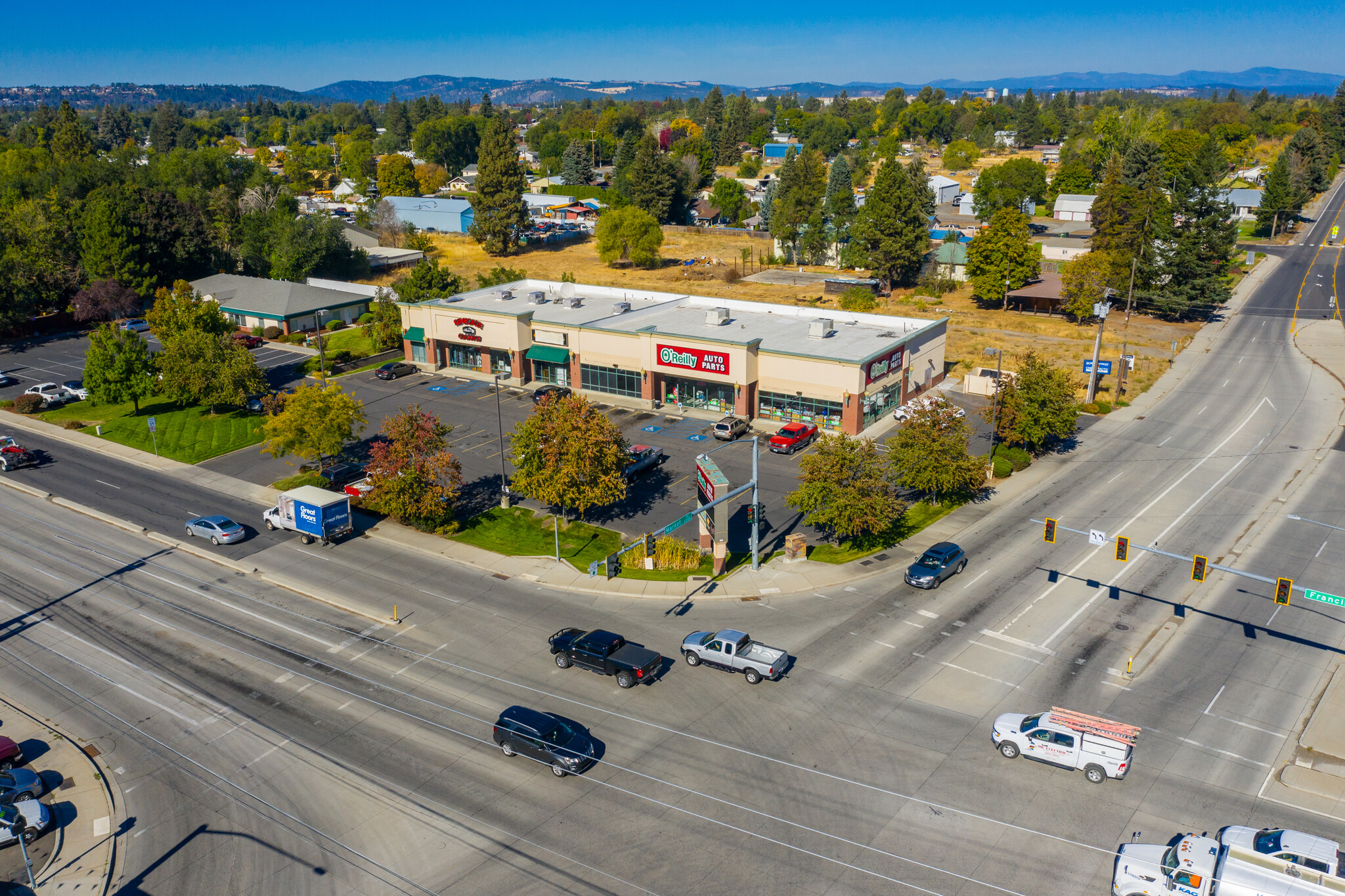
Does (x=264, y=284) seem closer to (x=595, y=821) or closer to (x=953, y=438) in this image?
(x=953, y=438)

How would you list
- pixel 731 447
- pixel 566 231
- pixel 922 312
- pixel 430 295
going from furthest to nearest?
pixel 566 231 → pixel 922 312 → pixel 430 295 → pixel 731 447

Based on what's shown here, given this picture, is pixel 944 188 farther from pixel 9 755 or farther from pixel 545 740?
pixel 9 755

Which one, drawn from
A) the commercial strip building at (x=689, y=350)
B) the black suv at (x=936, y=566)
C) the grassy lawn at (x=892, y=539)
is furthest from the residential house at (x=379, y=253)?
the black suv at (x=936, y=566)

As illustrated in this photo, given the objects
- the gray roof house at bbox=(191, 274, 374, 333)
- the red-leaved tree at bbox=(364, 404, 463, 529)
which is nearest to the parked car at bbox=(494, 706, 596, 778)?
the red-leaved tree at bbox=(364, 404, 463, 529)

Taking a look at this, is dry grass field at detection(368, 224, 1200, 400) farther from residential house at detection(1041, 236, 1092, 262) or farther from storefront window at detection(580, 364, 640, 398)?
storefront window at detection(580, 364, 640, 398)

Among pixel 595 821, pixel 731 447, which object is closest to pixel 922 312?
pixel 731 447
